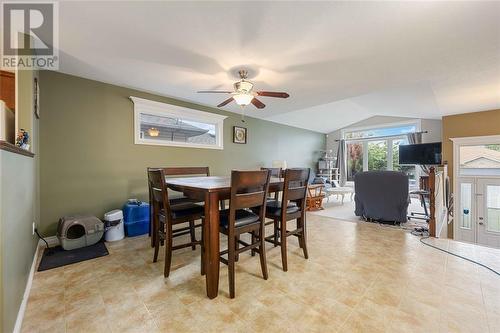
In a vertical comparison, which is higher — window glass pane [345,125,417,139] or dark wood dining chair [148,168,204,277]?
window glass pane [345,125,417,139]

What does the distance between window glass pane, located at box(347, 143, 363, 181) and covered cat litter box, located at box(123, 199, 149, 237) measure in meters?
7.53

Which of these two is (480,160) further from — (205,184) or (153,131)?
(153,131)

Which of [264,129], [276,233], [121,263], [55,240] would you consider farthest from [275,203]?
[264,129]

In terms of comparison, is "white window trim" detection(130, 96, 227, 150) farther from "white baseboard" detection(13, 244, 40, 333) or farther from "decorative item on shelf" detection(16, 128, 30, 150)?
"white baseboard" detection(13, 244, 40, 333)

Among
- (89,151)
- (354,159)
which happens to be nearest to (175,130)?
(89,151)

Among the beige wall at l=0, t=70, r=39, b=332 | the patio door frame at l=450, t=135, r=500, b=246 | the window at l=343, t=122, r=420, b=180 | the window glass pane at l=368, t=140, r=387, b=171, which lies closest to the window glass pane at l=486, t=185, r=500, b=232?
the patio door frame at l=450, t=135, r=500, b=246

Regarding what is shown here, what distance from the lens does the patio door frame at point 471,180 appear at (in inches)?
168

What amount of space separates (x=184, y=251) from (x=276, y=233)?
3.70 ft

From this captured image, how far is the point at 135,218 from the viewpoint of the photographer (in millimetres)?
3057

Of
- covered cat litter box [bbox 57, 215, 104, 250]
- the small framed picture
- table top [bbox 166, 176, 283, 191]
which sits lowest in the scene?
covered cat litter box [bbox 57, 215, 104, 250]

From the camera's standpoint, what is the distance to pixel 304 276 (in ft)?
6.48

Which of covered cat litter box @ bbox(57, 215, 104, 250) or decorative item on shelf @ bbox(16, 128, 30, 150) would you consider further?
covered cat litter box @ bbox(57, 215, 104, 250)

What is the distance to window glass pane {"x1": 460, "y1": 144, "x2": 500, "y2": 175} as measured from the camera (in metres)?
4.26

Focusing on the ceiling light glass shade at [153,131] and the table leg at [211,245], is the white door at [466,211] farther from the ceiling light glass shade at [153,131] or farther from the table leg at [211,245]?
the ceiling light glass shade at [153,131]
